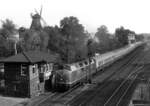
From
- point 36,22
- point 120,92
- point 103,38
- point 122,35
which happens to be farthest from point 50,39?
point 122,35

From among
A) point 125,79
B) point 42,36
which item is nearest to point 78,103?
point 125,79

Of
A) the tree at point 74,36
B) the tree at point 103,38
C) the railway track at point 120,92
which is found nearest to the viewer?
the railway track at point 120,92

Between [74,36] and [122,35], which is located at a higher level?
[122,35]

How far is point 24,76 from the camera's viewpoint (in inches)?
1280

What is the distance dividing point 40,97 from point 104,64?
26765mm

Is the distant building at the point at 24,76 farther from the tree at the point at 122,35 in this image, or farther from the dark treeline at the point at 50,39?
the tree at the point at 122,35

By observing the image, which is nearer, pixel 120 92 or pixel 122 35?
pixel 120 92

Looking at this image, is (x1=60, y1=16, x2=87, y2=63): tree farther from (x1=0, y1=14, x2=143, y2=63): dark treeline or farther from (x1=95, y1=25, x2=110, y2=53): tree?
(x1=95, y1=25, x2=110, y2=53): tree

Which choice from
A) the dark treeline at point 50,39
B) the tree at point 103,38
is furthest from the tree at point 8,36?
the tree at point 103,38

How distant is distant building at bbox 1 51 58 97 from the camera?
32250 mm

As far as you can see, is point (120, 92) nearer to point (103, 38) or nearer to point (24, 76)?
point (24, 76)

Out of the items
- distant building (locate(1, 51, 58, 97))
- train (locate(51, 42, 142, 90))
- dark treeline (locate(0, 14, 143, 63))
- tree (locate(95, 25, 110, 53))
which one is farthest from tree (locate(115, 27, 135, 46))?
distant building (locate(1, 51, 58, 97))

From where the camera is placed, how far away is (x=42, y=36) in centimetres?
6812

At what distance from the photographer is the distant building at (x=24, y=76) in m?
32.2
